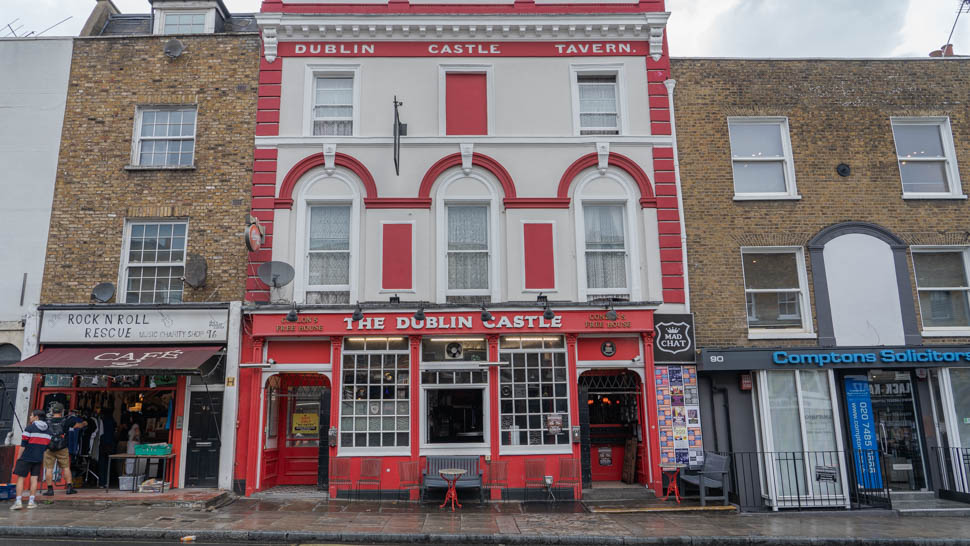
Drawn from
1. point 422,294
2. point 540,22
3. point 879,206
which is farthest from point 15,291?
point 879,206

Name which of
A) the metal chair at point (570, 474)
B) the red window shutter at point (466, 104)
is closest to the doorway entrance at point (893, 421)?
the metal chair at point (570, 474)

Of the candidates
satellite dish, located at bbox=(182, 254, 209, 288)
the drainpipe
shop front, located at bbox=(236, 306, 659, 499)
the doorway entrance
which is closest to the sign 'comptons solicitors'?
satellite dish, located at bbox=(182, 254, 209, 288)

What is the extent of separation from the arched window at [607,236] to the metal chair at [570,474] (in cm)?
368

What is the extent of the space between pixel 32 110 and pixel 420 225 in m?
10.0

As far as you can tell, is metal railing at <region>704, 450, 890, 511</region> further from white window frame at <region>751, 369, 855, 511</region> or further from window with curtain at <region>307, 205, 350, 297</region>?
window with curtain at <region>307, 205, 350, 297</region>

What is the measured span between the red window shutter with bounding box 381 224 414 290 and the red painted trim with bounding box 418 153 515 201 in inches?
40.0

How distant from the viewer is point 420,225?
14.1 meters

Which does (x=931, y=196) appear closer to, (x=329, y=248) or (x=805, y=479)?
(x=805, y=479)

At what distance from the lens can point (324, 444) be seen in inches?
522

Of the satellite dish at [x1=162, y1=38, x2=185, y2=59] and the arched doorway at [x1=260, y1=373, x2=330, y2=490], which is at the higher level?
the satellite dish at [x1=162, y1=38, x2=185, y2=59]

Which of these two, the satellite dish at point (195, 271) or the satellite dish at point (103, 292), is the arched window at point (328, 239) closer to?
the satellite dish at point (195, 271)

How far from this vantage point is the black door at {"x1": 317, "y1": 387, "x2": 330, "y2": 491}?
13094mm

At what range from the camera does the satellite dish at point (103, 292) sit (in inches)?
534

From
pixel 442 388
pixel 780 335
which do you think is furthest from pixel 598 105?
pixel 442 388
